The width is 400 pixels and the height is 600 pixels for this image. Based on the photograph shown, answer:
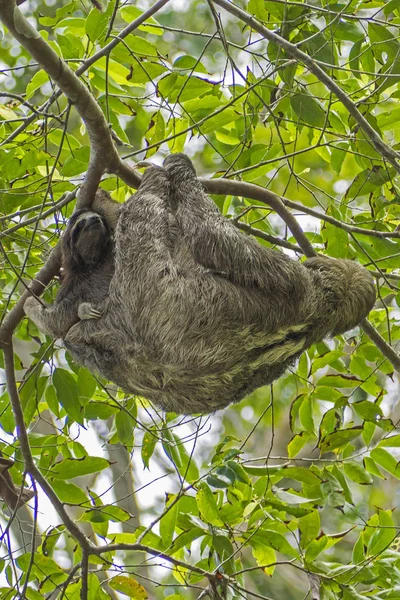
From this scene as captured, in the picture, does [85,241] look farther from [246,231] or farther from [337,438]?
[337,438]

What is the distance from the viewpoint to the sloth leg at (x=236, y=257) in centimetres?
542

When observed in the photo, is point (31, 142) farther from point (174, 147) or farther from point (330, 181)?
point (330, 181)

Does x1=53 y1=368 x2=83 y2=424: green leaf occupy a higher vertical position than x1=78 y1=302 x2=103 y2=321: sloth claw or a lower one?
lower

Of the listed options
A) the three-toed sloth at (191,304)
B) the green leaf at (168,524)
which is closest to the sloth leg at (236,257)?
the three-toed sloth at (191,304)

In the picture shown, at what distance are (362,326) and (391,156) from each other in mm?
1542

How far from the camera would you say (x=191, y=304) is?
17.6ft

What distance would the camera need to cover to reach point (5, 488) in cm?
612

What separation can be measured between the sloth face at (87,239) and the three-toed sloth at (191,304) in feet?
0.04

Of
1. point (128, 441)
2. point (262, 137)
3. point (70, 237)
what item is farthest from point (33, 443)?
point (262, 137)

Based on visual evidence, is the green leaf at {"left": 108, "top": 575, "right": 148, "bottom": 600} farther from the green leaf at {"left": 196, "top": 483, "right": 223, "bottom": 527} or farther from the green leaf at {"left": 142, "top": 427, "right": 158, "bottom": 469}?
the green leaf at {"left": 142, "top": 427, "right": 158, "bottom": 469}

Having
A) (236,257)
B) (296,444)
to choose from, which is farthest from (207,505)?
(236,257)

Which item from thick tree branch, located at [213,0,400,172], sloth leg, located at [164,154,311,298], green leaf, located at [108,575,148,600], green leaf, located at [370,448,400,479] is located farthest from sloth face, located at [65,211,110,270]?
green leaf, located at [370,448,400,479]

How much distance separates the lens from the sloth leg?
5.42 metres

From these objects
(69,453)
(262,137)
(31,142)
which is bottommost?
(69,453)
